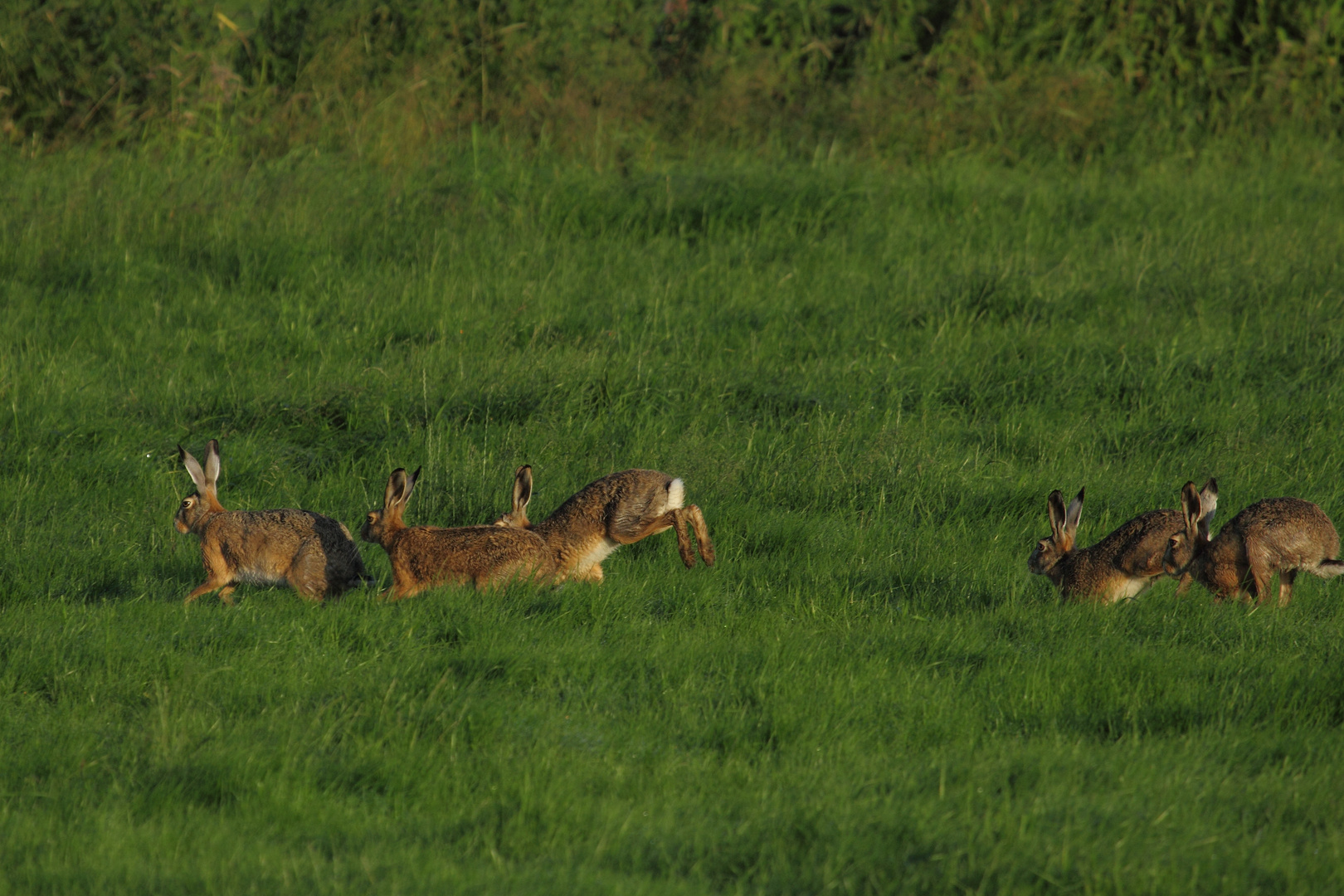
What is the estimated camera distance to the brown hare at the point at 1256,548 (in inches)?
253

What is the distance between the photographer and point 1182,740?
5062mm

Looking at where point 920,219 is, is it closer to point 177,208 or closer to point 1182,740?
point 177,208

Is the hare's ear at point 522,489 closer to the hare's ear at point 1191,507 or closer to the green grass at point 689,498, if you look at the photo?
the green grass at point 689,498

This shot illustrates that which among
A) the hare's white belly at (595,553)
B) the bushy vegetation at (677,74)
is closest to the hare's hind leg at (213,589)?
the hare's white belly at (595,553)

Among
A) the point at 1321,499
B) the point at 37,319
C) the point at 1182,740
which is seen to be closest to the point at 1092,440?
the point at 1321,499

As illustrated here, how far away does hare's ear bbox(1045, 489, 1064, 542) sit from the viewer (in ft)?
22.7

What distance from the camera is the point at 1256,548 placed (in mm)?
6453

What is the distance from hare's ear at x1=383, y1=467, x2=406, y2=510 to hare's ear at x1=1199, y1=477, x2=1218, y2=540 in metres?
3.73

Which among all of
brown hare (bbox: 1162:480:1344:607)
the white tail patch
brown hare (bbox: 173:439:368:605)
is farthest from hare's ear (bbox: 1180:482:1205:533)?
brown hare (bbox: 173:439:368:605)

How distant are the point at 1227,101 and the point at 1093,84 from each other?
5.46ft

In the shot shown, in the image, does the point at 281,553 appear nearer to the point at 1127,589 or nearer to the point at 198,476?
the point at 198,476

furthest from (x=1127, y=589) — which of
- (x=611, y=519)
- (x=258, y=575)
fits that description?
(x=258, y=575)

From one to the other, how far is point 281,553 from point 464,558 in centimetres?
84

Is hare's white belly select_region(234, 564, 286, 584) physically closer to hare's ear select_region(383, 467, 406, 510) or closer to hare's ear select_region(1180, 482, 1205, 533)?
hare's ear select_region(383, 467, 406, 510)
